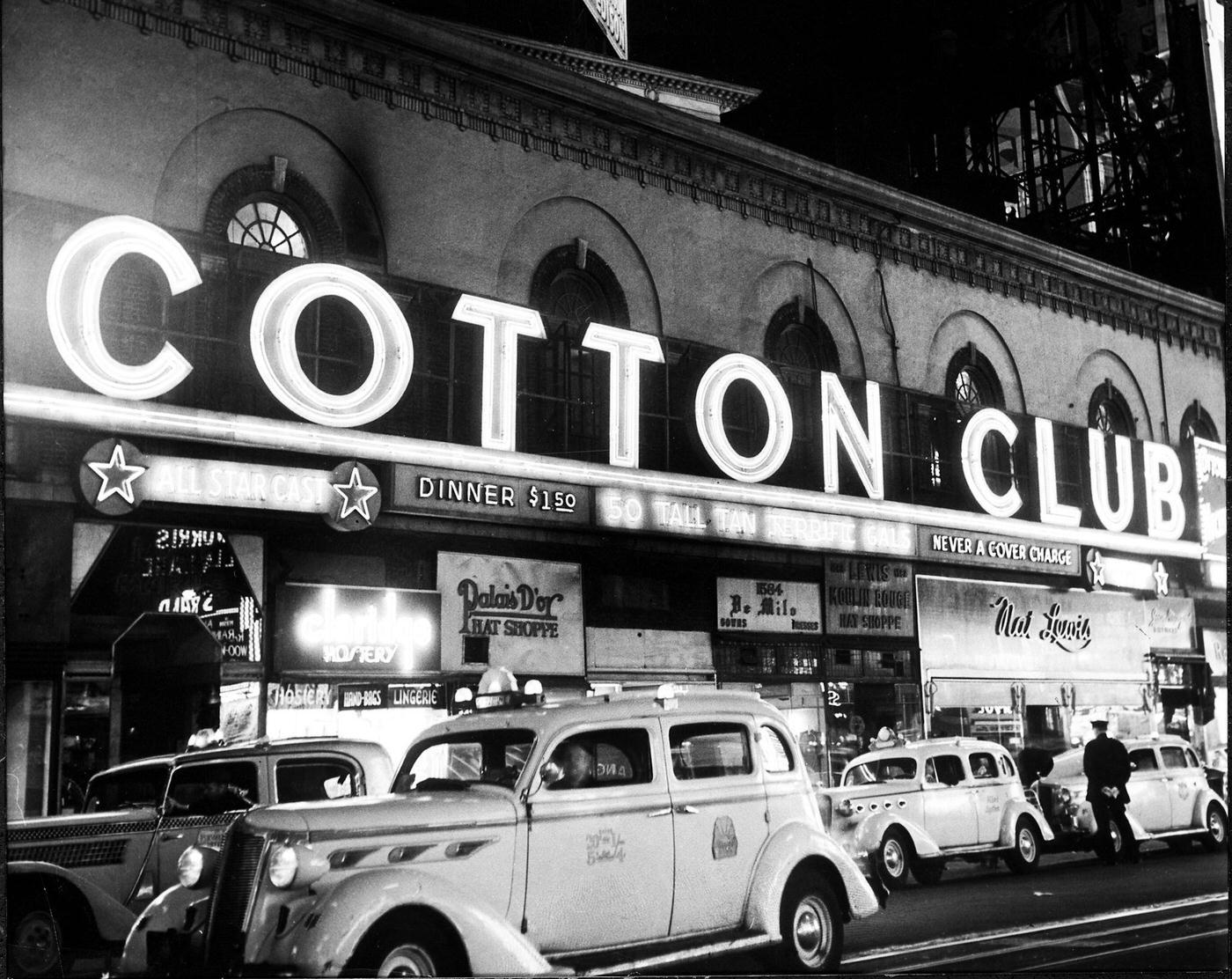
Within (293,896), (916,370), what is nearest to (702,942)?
(293,896)

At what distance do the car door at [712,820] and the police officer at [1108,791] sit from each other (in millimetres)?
3742

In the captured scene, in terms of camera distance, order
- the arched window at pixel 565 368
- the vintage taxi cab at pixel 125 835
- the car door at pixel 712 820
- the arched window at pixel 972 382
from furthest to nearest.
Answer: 1. the arched window at pixel 972 382
2. the arched window at pixel 565 368
3. the car door at pixel 712 820
4. the vintage taxi cab at pixel 125 835

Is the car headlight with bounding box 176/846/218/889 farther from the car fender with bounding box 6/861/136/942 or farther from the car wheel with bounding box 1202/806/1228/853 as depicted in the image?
the car wheel with bounding box 1202/806/1228/853

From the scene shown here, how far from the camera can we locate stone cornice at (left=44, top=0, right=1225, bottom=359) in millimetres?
7574

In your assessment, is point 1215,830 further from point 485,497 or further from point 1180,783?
point 485,497

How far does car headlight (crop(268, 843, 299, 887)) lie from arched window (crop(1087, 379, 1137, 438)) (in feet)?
25.2

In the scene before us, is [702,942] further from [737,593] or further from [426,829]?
[737,593]

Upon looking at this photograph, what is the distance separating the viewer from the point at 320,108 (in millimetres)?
7715

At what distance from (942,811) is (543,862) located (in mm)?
4363

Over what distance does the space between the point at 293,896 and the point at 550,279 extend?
15.0 ft

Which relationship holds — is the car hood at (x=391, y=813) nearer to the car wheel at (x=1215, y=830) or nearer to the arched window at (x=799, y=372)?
the arched window at (x=799, y=372)

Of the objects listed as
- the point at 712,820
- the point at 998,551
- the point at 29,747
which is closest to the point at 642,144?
the point at 998,551

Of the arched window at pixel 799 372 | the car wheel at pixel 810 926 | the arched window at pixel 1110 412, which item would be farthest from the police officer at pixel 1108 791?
the car wheel at pixel 810 926

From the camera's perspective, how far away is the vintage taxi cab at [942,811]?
28.7 feet
